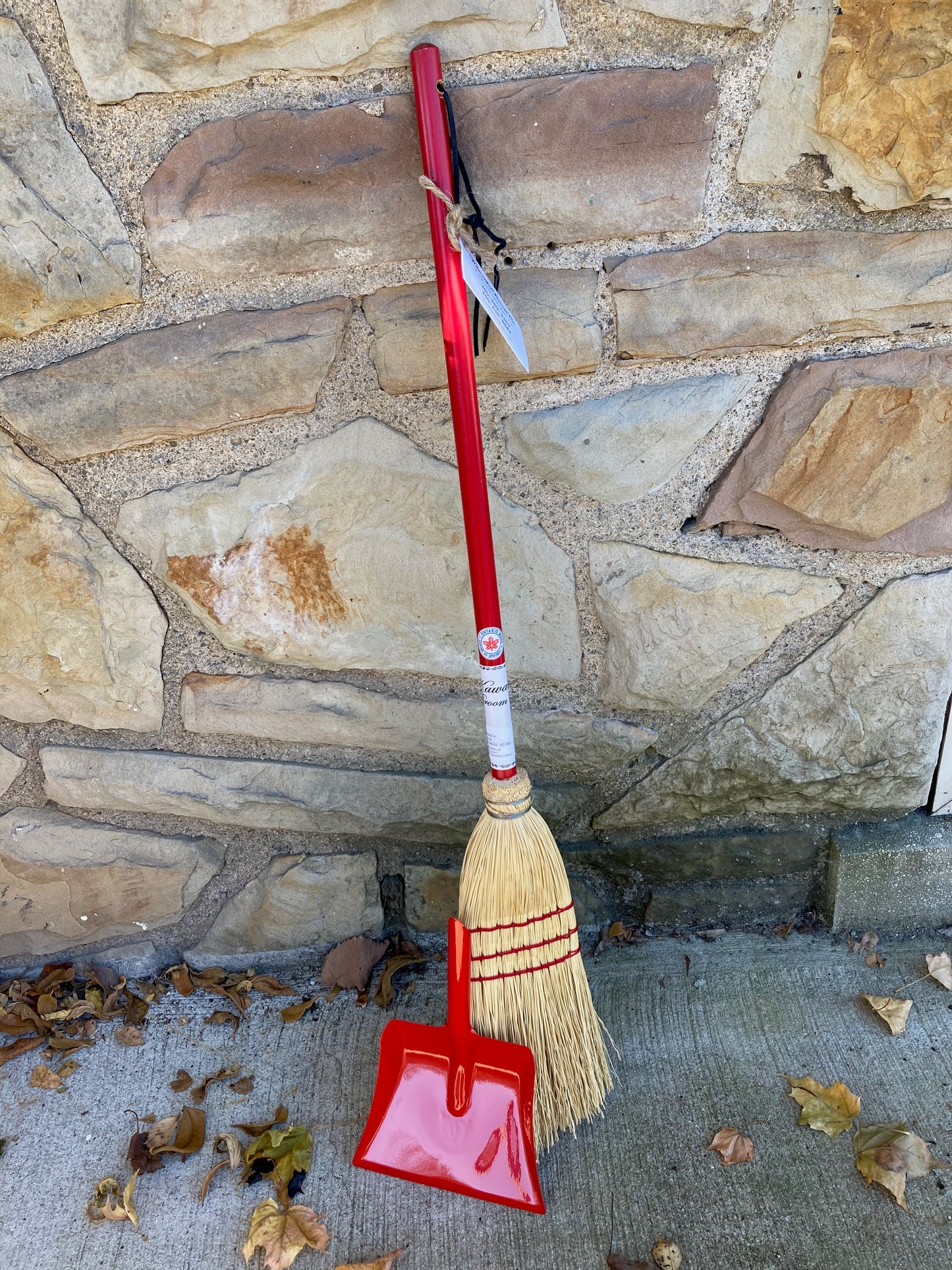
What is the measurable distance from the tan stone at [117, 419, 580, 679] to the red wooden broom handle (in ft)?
0.35

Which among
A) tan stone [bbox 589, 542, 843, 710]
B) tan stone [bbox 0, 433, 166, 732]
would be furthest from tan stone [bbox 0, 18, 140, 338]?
tan stone [bbox 589, 542, 843, 710]

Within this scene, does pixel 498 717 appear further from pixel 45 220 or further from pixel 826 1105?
pixel 45 220

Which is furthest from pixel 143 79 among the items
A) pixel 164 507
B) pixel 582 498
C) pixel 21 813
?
pixel 21 813

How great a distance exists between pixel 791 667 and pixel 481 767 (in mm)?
519

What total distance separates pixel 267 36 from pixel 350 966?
139cm

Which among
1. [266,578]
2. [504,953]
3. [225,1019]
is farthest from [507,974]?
[266,578]

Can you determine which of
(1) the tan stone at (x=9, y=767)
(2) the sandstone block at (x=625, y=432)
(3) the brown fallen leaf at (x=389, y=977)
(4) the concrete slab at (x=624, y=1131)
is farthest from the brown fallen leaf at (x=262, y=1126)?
(2) the sandstone block at (x=625, y=432)

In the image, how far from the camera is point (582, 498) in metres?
1.31

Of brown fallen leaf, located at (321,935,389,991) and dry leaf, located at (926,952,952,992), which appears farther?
brown fallen leaf, located at (321,935,389,991)

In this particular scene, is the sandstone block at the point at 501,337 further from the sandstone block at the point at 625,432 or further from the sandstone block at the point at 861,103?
the sandstone block at the point at 861,103

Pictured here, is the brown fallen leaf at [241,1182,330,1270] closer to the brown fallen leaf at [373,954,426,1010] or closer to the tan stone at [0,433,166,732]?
the brown fallen leaf at [373,954,426,1010]

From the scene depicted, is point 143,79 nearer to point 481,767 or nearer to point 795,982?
point 481,767

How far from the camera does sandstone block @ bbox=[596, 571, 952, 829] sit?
1369 mm

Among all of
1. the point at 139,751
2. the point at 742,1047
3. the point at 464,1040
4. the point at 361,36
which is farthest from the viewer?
the point at 139,751
